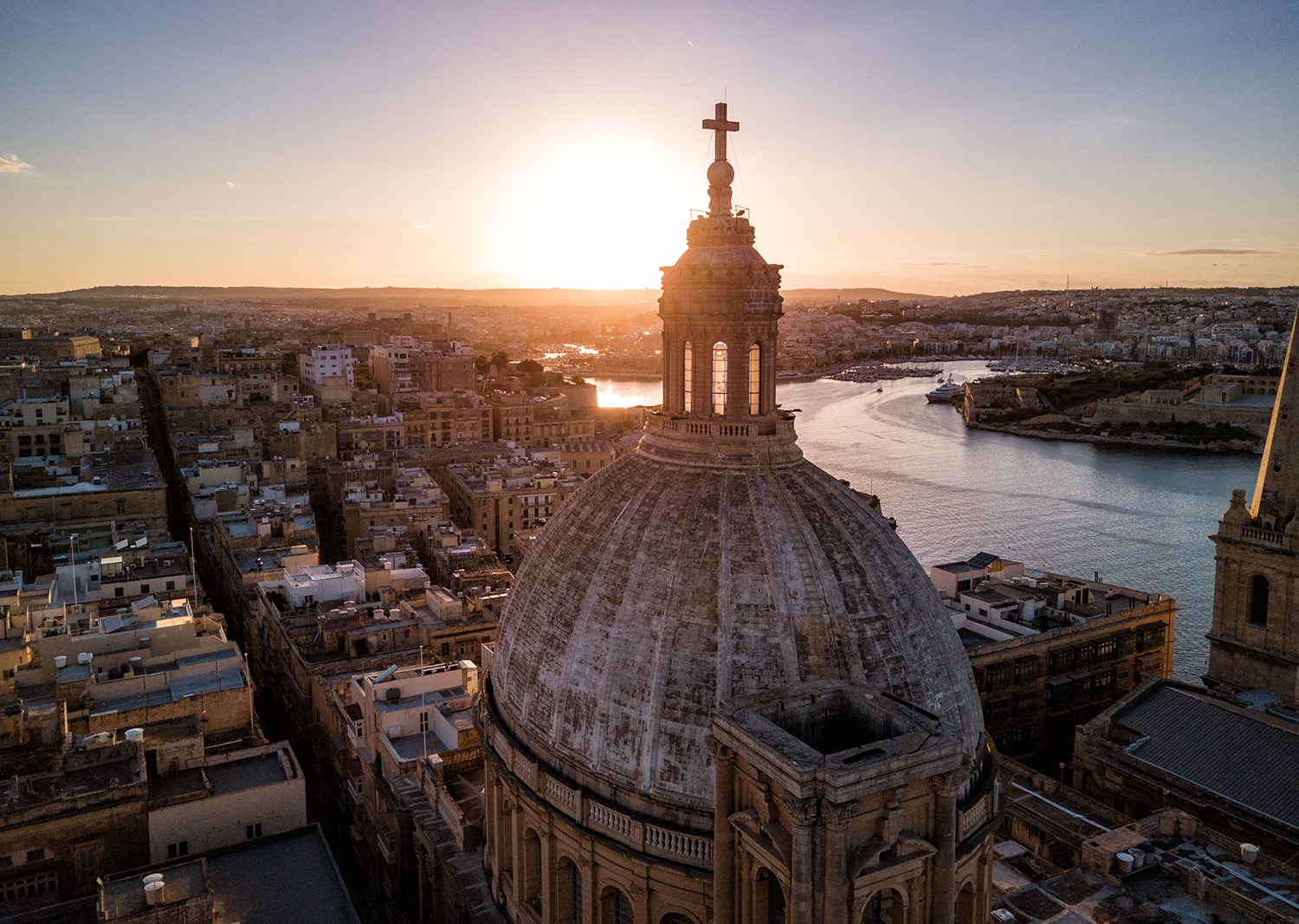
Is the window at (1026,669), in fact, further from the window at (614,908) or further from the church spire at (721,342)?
the window at (614,908)

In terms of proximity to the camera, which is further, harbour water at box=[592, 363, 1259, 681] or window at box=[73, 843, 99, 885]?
harbour water at box=[592, 363, 1259, 681]

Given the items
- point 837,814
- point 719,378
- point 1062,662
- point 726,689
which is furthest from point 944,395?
point 837,814

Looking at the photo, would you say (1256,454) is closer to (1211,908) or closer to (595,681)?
(1211,908)

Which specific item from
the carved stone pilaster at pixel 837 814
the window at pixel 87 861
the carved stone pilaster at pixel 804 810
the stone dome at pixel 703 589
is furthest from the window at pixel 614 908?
the window at pixel 87 861

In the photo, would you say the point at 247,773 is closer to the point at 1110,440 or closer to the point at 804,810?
the point at 804,810

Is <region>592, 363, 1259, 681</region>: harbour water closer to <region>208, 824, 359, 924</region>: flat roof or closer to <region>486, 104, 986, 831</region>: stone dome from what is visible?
<region>486, 104, 986, 831</region>: stone dome

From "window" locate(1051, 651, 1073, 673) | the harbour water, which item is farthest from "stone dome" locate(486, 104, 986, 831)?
the harbour water
